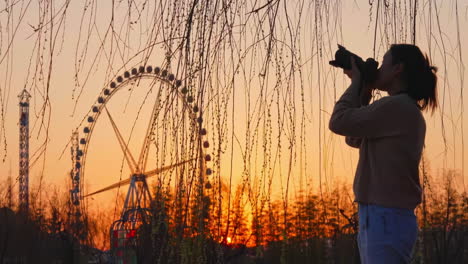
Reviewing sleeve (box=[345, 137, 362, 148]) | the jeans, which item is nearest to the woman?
the jeans

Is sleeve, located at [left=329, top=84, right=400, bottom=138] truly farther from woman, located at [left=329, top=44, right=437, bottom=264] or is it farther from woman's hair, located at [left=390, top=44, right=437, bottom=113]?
woman's hair, located at [left=390, top=44, right=437, bottom=113]

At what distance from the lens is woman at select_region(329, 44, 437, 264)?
→ 2.44 metres

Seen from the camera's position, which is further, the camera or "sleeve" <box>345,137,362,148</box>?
"sleeve" <box>345,137,362,148</box>

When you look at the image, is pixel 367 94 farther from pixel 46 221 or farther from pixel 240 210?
pixel 46 221

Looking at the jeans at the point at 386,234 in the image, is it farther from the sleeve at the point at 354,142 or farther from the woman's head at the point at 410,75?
the woman's head at the point at 410,75

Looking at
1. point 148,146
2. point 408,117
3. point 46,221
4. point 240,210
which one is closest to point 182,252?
point 148,146

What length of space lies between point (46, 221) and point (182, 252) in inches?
621

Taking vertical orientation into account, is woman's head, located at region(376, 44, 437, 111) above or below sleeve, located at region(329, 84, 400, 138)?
above

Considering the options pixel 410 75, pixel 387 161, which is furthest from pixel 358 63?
pixel 387 161

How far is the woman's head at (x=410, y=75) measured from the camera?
8.34ft

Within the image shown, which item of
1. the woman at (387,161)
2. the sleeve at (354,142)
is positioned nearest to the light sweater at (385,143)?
the woman at (387,161)

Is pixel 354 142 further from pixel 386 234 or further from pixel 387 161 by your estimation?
pixel 386 234

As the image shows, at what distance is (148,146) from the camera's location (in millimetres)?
2281

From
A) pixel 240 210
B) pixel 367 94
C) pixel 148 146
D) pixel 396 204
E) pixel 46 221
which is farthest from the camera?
pixel 46 221
